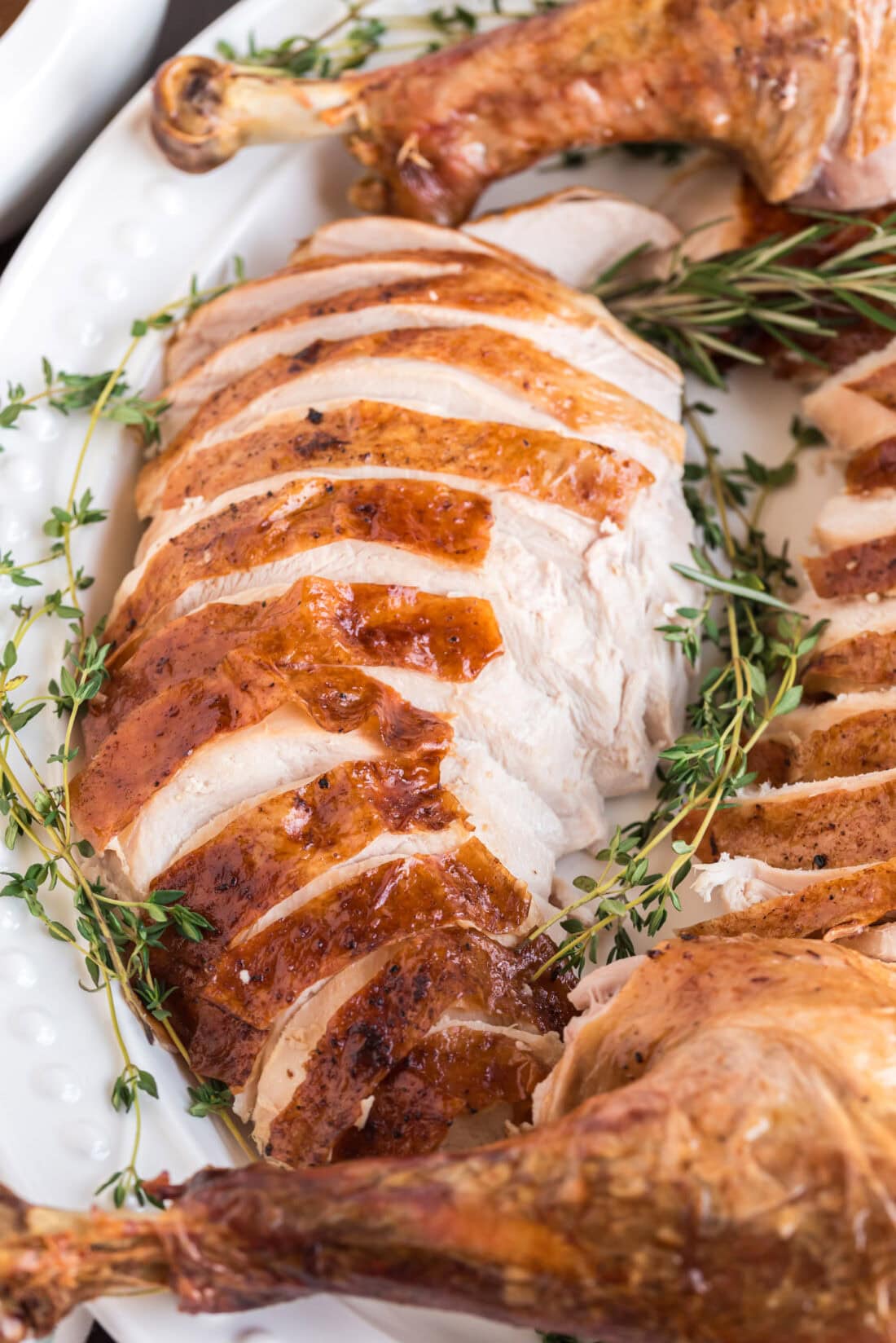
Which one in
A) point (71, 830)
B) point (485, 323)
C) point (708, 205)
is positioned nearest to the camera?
point (71, 830)

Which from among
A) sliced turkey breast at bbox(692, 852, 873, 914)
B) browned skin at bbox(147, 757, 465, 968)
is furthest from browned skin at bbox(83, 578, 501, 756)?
sliced turkey breast at bbox(692, 852, 873, 914)

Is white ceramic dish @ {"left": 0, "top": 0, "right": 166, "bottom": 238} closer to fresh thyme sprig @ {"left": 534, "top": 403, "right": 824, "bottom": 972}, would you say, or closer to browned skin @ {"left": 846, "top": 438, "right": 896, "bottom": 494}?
fresh thyme sprig @ {"left": 534, "top": 403, "right": 824, "bottom": 972}

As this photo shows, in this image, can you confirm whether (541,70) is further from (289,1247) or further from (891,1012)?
(289,1247)

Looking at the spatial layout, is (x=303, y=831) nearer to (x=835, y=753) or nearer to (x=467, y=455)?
(x=467, y=455)

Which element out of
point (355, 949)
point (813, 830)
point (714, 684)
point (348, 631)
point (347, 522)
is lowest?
point (813, 830)

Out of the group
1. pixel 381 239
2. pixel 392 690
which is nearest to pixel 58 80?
pixel 381 239

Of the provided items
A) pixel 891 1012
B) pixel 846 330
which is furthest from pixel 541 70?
pixel 891 1012

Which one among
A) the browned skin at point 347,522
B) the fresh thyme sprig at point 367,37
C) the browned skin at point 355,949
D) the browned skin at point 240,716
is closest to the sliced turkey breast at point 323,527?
the browned skin at point 347,522
